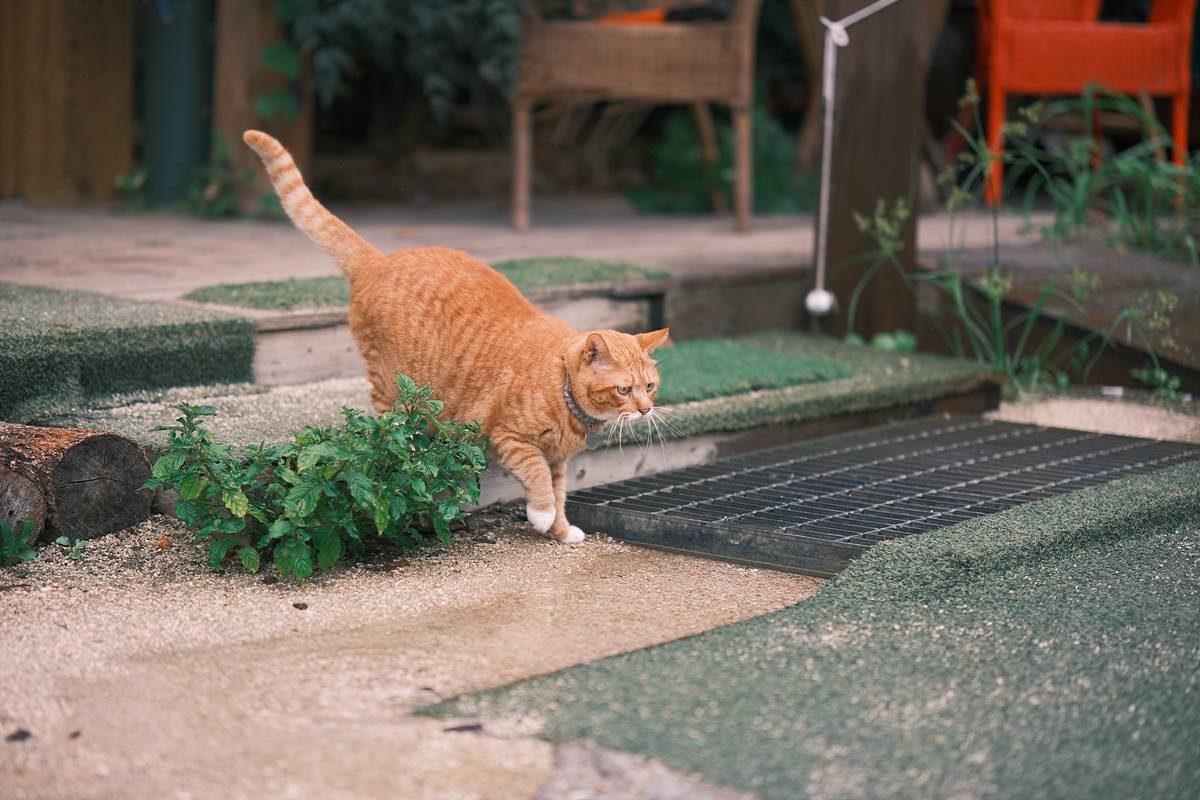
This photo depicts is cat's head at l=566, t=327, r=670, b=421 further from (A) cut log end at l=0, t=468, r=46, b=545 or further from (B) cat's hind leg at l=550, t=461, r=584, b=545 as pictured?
(A) cut log end at l=0, t=468, r=46, b=545

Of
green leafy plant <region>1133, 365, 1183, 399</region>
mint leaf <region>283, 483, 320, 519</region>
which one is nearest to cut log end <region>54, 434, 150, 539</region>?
mint leaf <region>283, 483, 320, 519</region>

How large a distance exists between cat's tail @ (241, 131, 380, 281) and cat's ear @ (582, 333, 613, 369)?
0.67 m

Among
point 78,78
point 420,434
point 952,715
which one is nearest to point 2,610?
point 420,434

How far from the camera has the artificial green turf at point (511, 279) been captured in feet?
12.4

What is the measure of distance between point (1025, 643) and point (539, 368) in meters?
A: 1.13

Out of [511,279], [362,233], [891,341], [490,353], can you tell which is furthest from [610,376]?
[362,233]

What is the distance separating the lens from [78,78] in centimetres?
602

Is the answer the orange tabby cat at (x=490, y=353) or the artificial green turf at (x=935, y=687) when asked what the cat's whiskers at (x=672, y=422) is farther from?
the artificial green turf at (x=935, y=687)

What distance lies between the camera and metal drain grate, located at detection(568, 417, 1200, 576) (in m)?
2.98

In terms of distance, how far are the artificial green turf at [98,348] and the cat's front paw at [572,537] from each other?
3.38 ft

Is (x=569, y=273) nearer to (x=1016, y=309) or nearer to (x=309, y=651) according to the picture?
(x=1016, y=309)

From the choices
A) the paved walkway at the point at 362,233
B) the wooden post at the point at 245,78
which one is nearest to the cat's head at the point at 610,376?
the paved walkway at the point at 362,233

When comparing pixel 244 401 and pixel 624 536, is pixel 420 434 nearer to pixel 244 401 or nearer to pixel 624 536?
pixel 624 536

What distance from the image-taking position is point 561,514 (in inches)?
121
